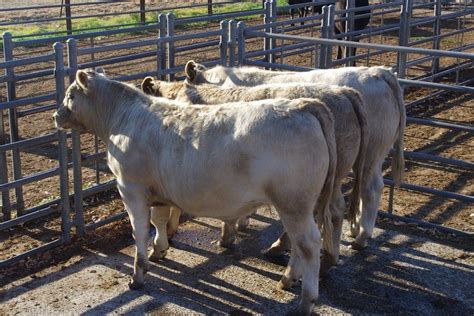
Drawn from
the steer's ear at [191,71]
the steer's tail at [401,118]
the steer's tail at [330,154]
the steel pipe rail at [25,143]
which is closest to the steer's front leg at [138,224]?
the steel pipe rail at [25,143]

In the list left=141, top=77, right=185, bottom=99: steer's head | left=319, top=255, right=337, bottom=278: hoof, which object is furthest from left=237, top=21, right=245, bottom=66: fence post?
left=319, top=255, right=337, bottom=278: hoof

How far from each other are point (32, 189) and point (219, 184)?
3.45 meters

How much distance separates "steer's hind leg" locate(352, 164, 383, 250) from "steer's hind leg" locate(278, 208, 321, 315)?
1235 millimetres

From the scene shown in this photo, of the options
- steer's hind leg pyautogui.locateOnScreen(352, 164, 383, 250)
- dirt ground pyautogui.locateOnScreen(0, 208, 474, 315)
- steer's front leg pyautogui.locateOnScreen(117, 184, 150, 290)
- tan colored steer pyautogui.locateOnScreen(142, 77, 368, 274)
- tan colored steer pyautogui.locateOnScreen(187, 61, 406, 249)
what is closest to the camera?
dirt ground pyautogui.locateOnScreen(0, 208, 474, 315)

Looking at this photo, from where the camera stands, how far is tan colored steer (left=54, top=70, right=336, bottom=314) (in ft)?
15.1

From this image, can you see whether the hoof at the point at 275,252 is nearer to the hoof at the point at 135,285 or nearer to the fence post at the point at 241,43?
the hoof at the point at 135,285

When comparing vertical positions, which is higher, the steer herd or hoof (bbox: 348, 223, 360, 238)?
the steer herd

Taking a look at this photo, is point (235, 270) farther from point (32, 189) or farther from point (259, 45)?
point (259, 45)

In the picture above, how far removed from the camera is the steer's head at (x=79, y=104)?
225 inches

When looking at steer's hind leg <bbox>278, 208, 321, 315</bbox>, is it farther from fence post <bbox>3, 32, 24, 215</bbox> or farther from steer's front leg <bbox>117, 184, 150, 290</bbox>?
fence post <bbox>3, 32, 24, 215</bbox>

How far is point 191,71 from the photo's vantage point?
6719 millimetres

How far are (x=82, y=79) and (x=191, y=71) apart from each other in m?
1.35

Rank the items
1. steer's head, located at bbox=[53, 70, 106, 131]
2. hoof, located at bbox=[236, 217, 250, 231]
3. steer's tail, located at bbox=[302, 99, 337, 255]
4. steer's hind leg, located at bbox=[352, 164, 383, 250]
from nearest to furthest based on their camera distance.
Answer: steer's tail, located at bbox=[302, 99, 337, 255] < steer's head, located at bbox=[53, 70, 106, 131] < steer's hind leg, located at bbox=[352, 164, 383, 250] < hoof, located at bbox=[236, 217, 250, 231]

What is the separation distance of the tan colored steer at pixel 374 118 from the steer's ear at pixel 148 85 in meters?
1.05
